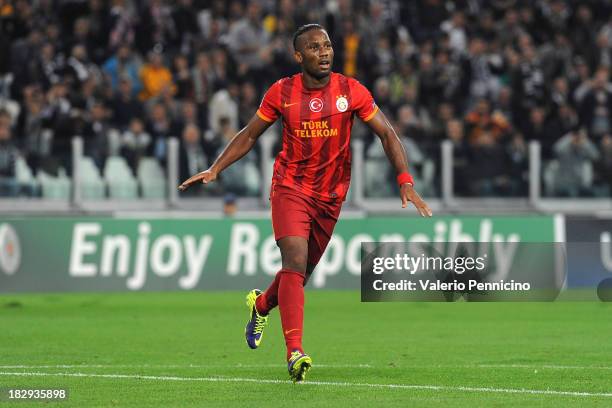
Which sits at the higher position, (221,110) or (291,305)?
(221,110)

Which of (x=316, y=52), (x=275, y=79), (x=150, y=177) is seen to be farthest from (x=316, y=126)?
(x=275, y=79)

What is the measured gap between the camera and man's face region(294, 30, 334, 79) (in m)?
9.54

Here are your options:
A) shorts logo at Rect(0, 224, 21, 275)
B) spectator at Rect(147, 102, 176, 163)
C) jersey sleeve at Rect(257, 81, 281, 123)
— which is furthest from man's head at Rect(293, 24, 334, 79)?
spectator at Rect(147, 102, 176, 163)

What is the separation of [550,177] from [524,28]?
436 centimetres

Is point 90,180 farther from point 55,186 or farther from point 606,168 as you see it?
point 606,168

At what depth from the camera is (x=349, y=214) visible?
70.1 ft

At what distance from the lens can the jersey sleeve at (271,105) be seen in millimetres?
9797

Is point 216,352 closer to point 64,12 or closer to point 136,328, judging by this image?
point 136,328

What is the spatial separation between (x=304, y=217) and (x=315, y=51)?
1132 mm

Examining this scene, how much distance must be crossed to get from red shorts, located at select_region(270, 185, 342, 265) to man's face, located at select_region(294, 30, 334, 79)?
33.6 inches

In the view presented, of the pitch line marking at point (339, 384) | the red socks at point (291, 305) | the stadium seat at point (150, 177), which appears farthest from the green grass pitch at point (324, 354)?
the stadium seat at point (150, 177)

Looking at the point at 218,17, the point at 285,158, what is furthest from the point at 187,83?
the point at 285,158

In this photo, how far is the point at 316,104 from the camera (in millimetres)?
9672

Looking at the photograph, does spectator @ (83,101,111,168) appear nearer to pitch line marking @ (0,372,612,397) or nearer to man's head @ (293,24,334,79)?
pitch line marking @ (0,372,612,397)
